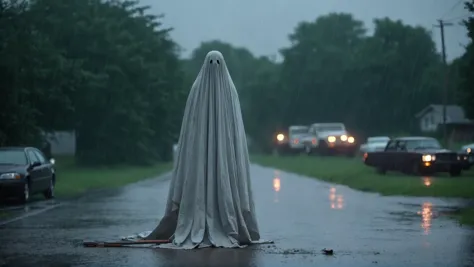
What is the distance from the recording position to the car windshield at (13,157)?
83.9ft

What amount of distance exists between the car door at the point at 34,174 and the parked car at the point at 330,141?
127ft

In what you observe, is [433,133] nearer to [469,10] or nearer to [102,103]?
[102,103]

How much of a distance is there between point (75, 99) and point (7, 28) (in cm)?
1790

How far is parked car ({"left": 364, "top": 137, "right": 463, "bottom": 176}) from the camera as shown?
3481cm

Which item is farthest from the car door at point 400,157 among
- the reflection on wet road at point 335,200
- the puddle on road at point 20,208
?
the puddle on road at point 20,208

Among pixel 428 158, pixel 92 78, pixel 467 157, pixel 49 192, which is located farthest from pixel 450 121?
pixel 49 192

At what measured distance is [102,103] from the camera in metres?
55.7

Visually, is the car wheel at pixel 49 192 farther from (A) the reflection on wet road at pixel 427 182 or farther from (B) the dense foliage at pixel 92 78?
(A) the reflection on wet road at pixel 427 182

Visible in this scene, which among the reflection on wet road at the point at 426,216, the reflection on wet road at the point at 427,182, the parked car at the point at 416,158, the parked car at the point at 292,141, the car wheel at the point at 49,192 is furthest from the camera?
the parked car at the point at 292,141

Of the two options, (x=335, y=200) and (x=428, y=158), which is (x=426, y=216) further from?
(x=428, y=158)

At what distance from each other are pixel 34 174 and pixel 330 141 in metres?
40.8

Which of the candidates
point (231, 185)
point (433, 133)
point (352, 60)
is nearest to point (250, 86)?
point (352, 60)

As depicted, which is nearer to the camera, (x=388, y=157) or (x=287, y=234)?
(x=287, y=234)

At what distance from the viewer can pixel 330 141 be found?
2537 inches
